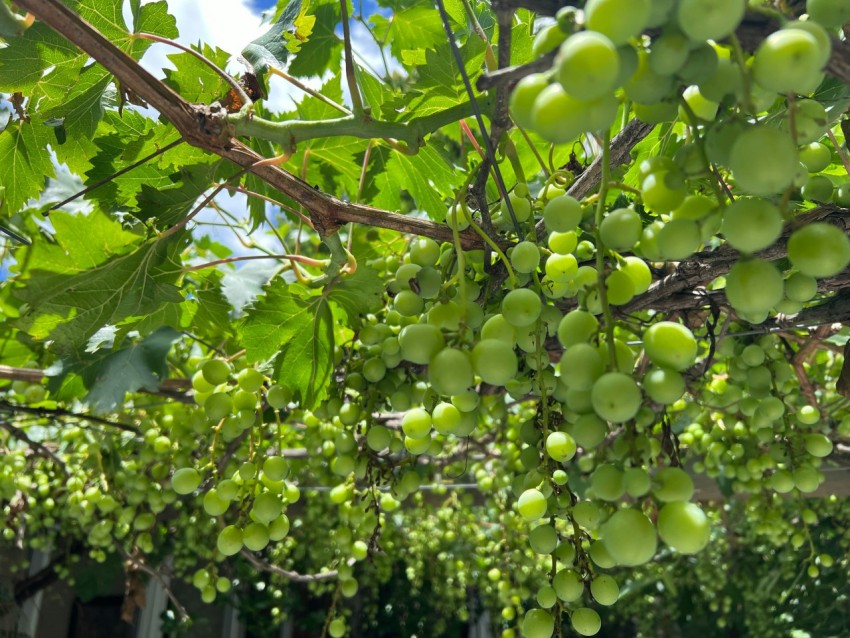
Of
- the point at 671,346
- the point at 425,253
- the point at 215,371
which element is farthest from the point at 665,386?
the point at 215,371

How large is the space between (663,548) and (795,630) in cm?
74

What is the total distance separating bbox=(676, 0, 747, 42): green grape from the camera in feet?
1.42

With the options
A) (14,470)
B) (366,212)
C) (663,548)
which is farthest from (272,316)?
(663,548)

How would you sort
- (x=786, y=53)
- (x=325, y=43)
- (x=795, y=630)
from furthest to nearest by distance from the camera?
1. (x=795, y=630)
2. (x=325, y=43)
3. (x=786, y=53)

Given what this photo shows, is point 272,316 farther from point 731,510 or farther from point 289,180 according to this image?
point 731,510

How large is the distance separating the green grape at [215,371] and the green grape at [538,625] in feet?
2.43

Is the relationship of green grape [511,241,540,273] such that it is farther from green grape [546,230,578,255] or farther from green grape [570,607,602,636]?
green grape [570,607,602,636]

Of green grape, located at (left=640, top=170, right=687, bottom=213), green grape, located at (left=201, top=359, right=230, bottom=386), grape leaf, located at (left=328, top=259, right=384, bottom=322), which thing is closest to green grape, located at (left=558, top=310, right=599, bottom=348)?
green grape, located at (left=640, top=170, right=687, bottom=213)

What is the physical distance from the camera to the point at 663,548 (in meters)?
3.73

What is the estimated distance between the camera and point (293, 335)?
128 centimetres

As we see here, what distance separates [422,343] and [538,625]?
0.42 m

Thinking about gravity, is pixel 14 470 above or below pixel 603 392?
above

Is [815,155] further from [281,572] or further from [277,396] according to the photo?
[281,572]

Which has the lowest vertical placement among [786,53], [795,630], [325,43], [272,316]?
[795,630]
